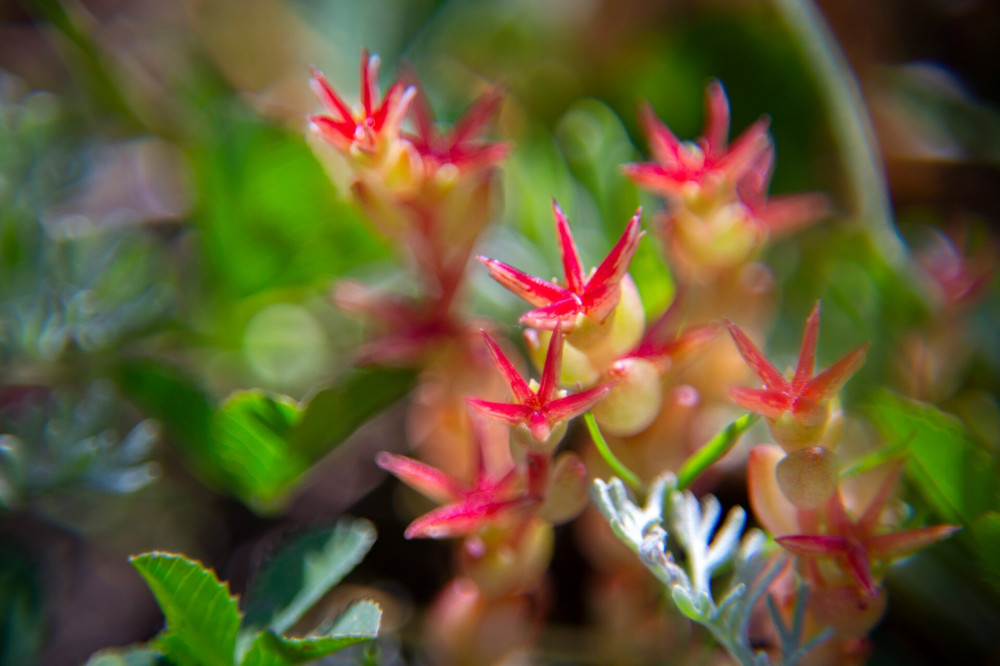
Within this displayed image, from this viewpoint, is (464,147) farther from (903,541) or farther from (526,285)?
(903,541)

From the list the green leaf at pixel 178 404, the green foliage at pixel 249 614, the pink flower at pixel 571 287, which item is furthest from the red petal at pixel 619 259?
the green leaf at pixel 178 404

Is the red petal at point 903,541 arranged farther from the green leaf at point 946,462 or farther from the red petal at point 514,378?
the red petal at point 514,378

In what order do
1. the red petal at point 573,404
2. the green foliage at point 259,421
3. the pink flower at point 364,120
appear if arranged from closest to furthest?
the red petal at point 573,404 < the pink flower at point 364,120 < the green foliage at point 259,421

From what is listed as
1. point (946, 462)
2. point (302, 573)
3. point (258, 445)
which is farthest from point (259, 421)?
point (946, 462)

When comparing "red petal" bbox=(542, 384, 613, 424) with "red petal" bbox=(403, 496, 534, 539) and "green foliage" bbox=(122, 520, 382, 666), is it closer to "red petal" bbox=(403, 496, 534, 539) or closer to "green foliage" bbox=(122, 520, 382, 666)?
"red petal" bbox=(403, 496, 534, 539)

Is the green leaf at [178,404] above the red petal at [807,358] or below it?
above

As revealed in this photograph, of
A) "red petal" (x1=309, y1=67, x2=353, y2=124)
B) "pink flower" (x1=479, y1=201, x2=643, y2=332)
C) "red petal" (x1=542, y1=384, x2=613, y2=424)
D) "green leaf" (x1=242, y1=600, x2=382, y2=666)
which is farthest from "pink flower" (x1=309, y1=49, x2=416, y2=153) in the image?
"green leaf" (x1=242, y1=600, x2=382, y2=666)

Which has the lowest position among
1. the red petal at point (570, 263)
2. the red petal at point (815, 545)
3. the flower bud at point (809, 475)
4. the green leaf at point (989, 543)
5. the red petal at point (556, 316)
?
the green leaf at point (989, 543)

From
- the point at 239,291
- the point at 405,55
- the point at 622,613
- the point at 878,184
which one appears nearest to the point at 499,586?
the point at 622,613
